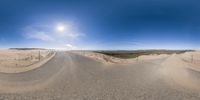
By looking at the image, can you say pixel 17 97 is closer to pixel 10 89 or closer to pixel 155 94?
pixel 10 89

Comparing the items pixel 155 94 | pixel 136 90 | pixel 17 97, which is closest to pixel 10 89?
pixel 17 97

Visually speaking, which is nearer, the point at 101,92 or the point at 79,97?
the point at 79,97

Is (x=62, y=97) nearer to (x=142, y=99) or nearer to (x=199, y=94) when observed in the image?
(x=142, y=99)

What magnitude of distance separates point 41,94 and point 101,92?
3352mm

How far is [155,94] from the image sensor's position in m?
11.5

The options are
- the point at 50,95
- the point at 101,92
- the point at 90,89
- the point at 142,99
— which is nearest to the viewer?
the point at 142,99

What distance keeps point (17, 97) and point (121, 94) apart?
548 centimetres

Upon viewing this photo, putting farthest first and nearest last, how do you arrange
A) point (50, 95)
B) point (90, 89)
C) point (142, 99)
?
Result: point (90, 89)
point (50, 95)
point (142, 99)

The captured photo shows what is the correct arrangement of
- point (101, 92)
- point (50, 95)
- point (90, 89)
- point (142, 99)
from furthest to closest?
point (90, 89) < point (101, 92) < point (50, 95) < point (142, 99)

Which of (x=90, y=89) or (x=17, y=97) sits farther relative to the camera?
(x=90, y=89)

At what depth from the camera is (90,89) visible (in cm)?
1299

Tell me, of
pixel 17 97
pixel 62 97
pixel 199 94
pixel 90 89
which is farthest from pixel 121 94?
pixel 17 97

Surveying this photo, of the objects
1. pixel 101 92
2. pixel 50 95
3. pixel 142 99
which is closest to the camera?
pixel 142 99

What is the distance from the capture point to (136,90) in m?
12.6
